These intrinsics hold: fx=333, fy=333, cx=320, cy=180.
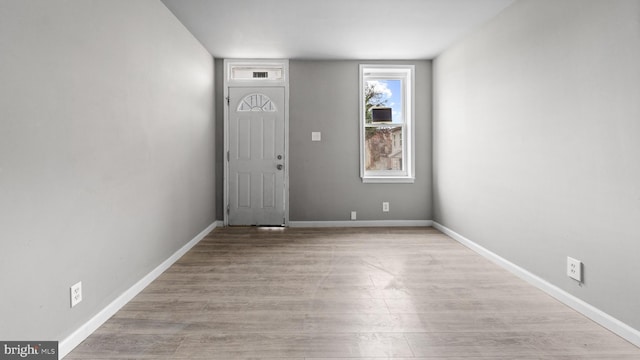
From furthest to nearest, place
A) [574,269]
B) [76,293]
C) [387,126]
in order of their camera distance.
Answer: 1. [387,126]
2. [574,269]
3. [76,293]

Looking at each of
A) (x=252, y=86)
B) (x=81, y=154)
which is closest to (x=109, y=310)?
(x=81, y=154)

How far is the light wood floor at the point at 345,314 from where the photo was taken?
1730 millimetres

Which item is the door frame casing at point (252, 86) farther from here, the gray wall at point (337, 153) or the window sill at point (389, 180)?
the window sill at point (389, 180)

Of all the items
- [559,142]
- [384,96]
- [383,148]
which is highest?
[384,96]

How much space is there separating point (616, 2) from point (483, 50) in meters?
1.49

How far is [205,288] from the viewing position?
8.37 feet

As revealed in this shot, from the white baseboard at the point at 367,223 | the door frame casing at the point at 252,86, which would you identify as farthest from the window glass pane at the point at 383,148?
the door frame casing at the point at 252,86

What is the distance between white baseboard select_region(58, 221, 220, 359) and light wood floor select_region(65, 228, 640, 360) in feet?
0.12

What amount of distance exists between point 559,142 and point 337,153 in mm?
2808

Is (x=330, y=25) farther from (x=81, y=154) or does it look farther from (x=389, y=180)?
(x=81, y=154)

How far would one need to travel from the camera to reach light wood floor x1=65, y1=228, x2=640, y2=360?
68.1 inches

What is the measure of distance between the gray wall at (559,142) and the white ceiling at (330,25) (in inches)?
15.0

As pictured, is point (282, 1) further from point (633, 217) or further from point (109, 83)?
point (633, 217)

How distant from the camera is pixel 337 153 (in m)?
4.76
